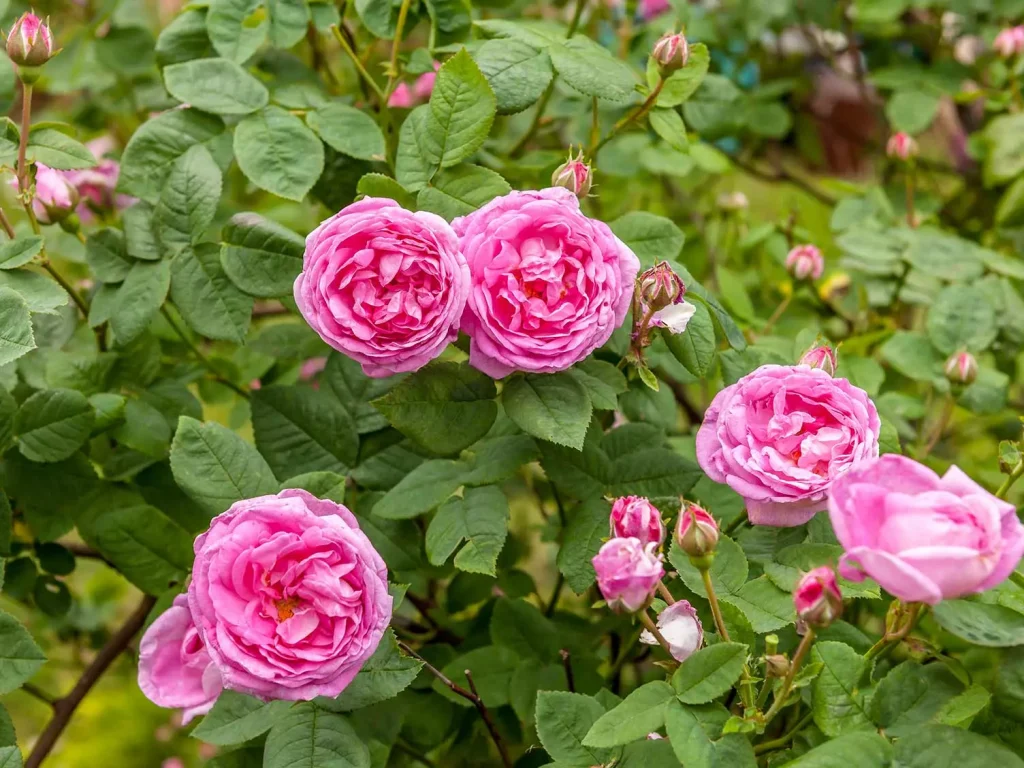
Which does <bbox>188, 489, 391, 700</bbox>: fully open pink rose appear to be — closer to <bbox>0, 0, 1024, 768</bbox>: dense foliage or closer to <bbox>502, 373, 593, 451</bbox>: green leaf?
<bbox>0, 0, 1024, 768</bbox>: dense foliage

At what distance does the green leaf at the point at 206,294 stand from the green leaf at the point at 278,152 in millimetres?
70

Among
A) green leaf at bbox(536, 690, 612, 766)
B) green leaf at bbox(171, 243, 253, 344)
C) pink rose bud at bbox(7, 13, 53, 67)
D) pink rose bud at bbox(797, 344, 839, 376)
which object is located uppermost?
pink rose bud at bbox(7, 13, 53, 67)

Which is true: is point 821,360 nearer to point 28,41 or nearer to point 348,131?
point 348,131

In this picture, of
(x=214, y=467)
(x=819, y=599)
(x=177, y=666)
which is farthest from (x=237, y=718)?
(x=819, y=599)

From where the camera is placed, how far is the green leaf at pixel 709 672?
0.56m

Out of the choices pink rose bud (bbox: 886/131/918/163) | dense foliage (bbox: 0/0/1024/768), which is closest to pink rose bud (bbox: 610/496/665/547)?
dense foliage (bbox: 0/0/1024/768)

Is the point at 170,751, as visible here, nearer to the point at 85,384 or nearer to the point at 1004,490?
the point at 85,384

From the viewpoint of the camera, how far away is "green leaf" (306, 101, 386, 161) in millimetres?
814

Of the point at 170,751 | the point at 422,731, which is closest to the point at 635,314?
the point at 422,731

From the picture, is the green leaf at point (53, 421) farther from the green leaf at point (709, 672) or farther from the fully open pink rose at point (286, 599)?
the green leaf at point (709, 672)

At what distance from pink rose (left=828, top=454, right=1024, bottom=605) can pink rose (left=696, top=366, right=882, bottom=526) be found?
0.09 metres

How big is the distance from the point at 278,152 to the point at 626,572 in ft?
1.53

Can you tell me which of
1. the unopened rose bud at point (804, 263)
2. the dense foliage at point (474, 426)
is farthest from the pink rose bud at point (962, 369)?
the unopened rose bud at point (804, 263)

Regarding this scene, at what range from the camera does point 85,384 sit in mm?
842
